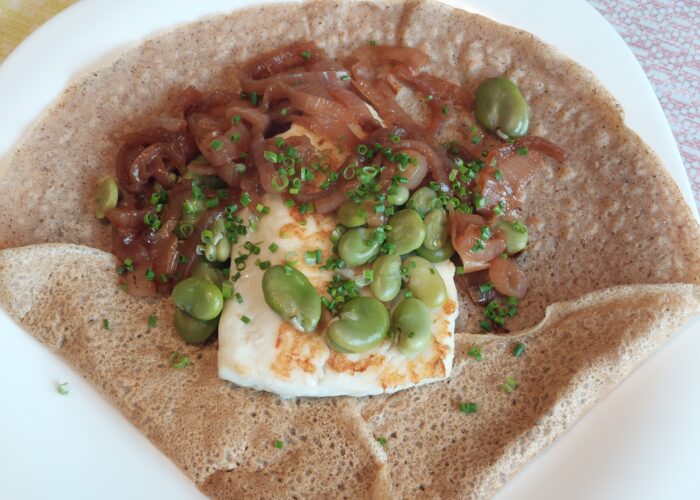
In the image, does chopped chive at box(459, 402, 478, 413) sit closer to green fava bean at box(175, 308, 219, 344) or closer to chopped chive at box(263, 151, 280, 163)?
green fava bean at box(175, 308, 219, 344)

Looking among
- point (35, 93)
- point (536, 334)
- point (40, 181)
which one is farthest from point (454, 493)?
point (35, 93)

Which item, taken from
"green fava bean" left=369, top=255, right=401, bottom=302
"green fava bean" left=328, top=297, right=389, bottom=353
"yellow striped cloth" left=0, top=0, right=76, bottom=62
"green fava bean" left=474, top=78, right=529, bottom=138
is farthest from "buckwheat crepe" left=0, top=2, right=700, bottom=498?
"yellow striped cloth" left=0, top=0, right=76, bottom=62

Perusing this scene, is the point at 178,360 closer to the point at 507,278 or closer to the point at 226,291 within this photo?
the point at 226,291

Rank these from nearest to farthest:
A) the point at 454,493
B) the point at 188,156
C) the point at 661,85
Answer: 1. the point at 454,493
2. the point at 188,156
3. the point at 661,85

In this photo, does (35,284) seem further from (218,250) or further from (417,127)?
(417,127)

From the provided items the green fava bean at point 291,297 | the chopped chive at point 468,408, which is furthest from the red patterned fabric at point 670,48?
the green fava bean at point 291,297

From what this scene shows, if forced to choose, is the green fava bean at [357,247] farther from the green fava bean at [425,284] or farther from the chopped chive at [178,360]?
the chopped chive at [178,360]
